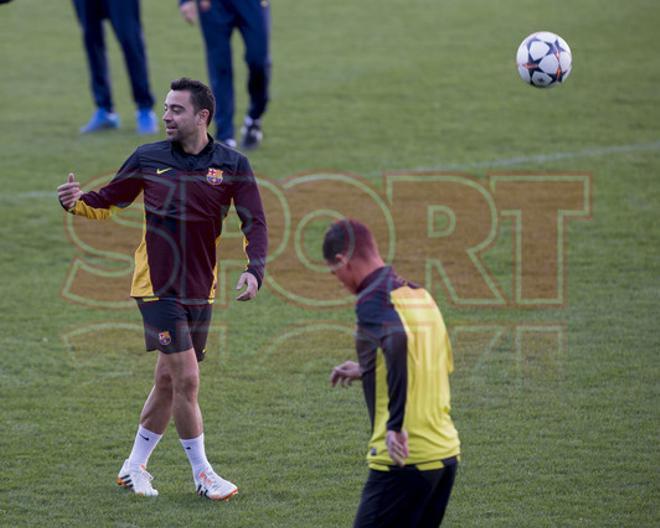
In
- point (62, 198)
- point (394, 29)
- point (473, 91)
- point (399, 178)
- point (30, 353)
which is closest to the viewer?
point (62, 198)

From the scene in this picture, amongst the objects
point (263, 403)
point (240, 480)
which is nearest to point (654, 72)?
point (263, 403)

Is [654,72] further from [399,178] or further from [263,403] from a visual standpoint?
[263,403]

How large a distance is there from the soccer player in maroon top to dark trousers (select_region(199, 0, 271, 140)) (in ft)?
A: 22.7

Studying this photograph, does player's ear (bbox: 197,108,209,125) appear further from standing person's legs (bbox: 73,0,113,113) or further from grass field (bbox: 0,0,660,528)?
standing person's legs (bbox: 73,0,113,113)

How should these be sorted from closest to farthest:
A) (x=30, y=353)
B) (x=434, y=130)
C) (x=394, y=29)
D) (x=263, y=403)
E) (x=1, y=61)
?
(x=263, y=403) < (x=30, y=353) < (x=434, y=130) < (x=1, y=61) < (x=394, y=29)

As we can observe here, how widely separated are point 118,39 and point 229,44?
1.91 metres

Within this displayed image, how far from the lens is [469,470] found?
286 inches

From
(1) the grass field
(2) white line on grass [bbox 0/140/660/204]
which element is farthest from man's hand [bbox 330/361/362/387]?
(2) white line on grass [bbox 0/140/660/204]

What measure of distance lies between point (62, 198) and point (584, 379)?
432 centimetres

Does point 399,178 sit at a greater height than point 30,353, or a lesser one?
greater

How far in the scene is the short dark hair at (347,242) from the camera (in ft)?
17.0

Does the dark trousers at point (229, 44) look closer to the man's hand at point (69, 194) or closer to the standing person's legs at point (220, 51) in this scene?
the standing person's legs at point (220, 51)

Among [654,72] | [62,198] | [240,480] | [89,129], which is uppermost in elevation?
[654,72]

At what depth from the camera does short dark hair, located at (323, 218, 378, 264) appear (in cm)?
518
